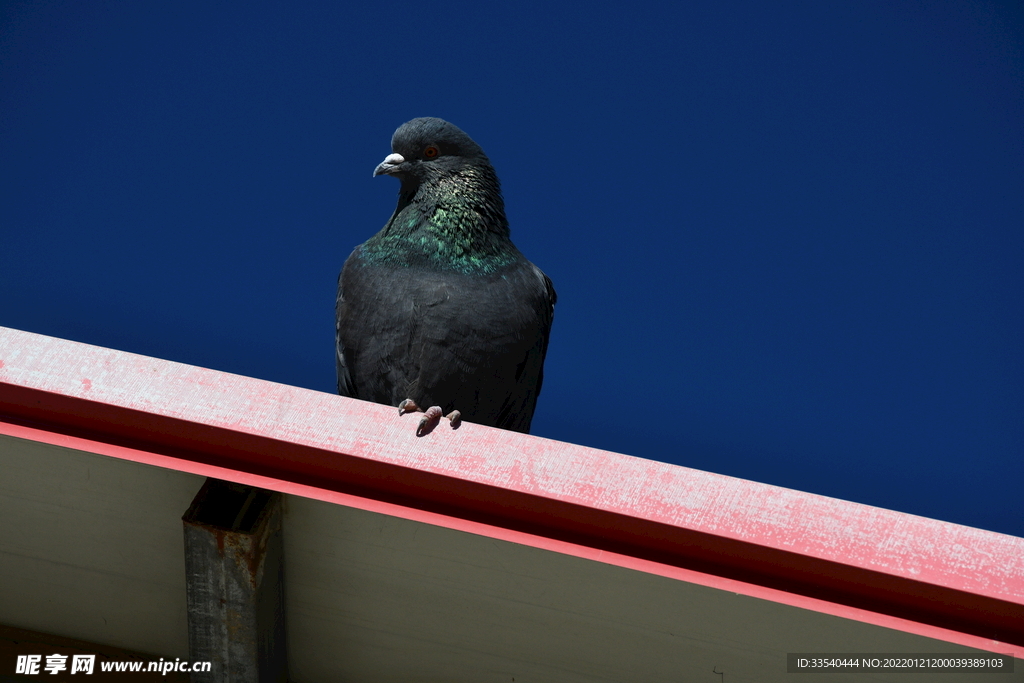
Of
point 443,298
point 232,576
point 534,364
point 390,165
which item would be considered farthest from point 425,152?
point 232,576

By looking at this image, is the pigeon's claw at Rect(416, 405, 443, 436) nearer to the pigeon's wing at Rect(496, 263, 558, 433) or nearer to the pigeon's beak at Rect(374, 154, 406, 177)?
the pigeon's wing at Rect(496, 263, 558, 433)

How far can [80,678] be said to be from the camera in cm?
190

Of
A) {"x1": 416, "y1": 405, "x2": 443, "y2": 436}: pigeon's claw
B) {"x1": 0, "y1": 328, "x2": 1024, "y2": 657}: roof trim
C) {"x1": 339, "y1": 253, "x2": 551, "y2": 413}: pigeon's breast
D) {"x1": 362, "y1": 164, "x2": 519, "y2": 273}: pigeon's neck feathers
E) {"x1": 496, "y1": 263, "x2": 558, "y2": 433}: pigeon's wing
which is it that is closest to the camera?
{"x1": 0, "y1": 328, "x2": 1024, "y2": 657}: roof trim

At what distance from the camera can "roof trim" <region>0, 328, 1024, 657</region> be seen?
1.38 meters

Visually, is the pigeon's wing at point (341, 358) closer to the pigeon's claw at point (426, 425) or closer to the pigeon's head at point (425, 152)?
the pigeon's head at point (425, 152)

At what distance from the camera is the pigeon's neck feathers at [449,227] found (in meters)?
2.92

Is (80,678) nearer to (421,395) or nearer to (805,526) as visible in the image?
(421,395)

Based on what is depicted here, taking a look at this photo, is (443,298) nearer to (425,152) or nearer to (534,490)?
(425,152)

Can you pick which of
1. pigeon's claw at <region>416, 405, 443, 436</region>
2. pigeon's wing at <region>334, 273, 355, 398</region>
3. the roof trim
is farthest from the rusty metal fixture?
pigeon's wing at <region>334, 273, 355, 398</region>

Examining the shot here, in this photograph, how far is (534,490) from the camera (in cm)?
149

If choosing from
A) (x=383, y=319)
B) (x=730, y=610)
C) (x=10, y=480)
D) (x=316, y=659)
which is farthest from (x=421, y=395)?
(x=730, y=610)

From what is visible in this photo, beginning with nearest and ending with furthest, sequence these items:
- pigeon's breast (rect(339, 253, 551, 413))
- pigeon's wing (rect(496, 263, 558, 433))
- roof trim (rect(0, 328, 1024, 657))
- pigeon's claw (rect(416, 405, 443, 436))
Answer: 1. roof trim (rect(0, 328, 1024, 657))
2. pigeon's claw (rect(416, 405, 443, 436))
3. pigeon's breast (rect(339, 253, 551, 413))
4. pigeon's wing (rect(496, 263, 558, 433))

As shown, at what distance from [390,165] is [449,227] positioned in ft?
1.07

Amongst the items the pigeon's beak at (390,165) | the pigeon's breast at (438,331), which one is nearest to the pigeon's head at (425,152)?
the pigeon's beak at (390,165)
